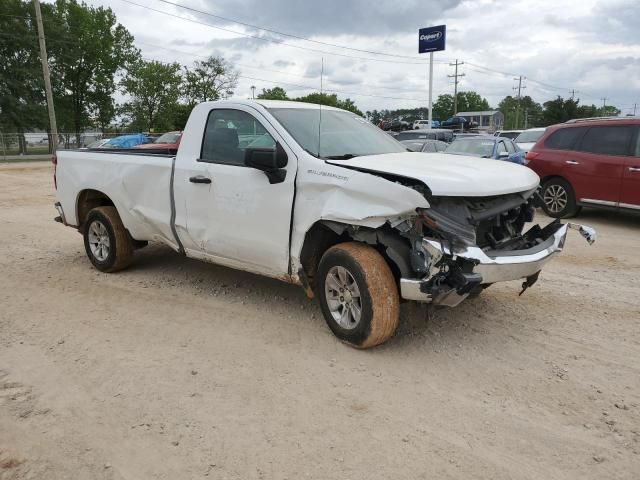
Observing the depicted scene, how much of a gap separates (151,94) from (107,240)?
48.5m

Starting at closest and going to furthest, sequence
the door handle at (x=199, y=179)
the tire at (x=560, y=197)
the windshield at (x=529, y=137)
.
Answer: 1. the door handle at (x=199, y=179)
2. the tire at (x=560, y=197)
3. the windshield at (x=529, y=137)

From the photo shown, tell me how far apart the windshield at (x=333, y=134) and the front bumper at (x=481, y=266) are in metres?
1.31

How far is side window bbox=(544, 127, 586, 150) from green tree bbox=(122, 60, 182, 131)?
45.0 metres

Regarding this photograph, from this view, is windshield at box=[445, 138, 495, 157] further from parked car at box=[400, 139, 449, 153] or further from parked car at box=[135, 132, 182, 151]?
parked car at box=[135, 132, 182, 151]

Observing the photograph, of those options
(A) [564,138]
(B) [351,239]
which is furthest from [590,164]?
(B) [351,239]

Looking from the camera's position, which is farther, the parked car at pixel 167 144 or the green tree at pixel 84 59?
the green tree at pixel 84 59

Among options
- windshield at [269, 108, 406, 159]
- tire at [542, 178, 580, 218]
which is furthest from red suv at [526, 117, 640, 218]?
windshield at [269, 108, 406, 159]

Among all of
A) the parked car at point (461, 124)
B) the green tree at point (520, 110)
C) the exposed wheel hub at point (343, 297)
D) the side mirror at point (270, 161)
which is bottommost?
the exposed wheel hub at point (343, 297)

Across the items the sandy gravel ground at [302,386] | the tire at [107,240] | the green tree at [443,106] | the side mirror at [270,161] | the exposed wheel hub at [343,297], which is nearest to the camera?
the sandy gravel ground at [302,386]

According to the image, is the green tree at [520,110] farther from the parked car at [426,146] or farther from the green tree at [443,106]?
the parked car at [426,146]

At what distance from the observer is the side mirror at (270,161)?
14.1 ft

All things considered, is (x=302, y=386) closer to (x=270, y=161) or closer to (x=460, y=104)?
(x=270, y=161)

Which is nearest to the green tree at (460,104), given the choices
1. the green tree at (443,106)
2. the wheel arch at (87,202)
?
the green tree at (443,106)

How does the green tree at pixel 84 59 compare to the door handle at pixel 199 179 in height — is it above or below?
above
